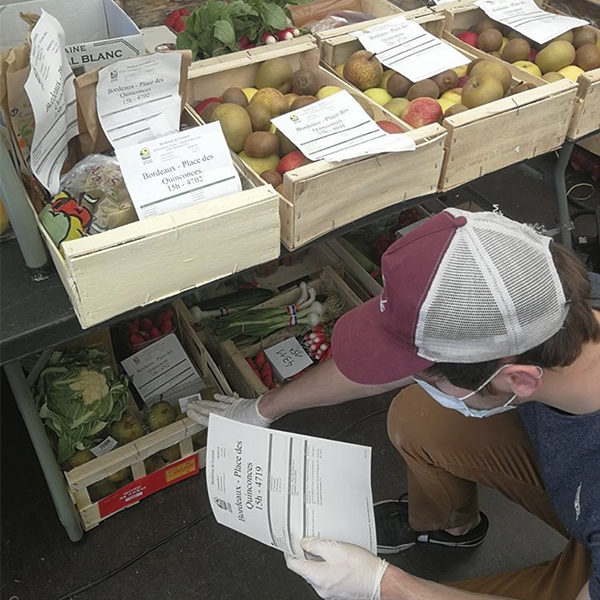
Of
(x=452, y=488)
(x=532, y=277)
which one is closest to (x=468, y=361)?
(x=532, y=277)

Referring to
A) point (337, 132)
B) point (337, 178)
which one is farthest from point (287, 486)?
point (337, 132)

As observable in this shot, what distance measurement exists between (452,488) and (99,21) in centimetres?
A: 142

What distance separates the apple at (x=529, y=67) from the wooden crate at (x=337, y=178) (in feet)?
1.79

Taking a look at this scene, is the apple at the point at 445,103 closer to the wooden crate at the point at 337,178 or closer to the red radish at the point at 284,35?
the wooden crate at the point at 337,178

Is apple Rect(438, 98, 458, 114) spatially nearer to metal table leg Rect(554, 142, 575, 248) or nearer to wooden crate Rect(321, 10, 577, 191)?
wooden crate Rect(321, 10, 577, 191)

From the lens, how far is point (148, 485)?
1.69 meters

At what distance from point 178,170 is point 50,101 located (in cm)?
24

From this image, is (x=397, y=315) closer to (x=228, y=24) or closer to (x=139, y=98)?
(x=139, y=98)

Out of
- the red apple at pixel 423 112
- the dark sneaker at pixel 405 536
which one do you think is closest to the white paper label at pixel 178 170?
the red apple at pixel 423 112

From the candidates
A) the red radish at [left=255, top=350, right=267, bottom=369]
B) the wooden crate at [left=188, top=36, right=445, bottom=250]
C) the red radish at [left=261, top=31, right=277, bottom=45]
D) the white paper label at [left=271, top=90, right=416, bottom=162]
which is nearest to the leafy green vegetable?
the red radish at [left=261, top=31, right=277, bottom=45]

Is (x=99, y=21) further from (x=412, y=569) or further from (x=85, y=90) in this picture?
(x=412, y=569)

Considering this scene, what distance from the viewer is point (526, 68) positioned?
177 cm

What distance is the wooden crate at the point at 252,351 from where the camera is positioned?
1812 millimetres

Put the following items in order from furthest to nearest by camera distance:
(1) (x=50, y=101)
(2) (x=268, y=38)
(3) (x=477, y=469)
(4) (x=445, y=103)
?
(2) (x=268, y=38) < (4) (x=445, y=103) < (3) (x=477, y=469) < (1) (x=50, y=101)
